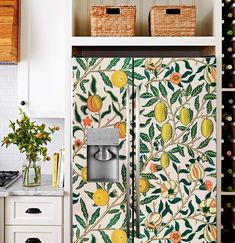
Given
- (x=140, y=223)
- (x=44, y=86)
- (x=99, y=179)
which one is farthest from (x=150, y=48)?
(x=140, y=223)

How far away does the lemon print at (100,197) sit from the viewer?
106 inches

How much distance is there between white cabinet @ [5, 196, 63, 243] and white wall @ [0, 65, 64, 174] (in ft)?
2.19

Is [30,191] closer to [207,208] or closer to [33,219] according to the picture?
[33,219]

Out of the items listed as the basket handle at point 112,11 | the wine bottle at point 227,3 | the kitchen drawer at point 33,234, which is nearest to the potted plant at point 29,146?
the kitchen drawer at point 33,234

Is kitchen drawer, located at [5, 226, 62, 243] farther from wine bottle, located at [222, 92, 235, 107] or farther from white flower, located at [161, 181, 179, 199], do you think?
wine bottle, located at [222, 92, 235, 107]

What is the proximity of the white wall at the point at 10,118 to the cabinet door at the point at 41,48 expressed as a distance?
37cm

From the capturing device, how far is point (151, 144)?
2693mm

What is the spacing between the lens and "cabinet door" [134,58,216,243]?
8.82ft

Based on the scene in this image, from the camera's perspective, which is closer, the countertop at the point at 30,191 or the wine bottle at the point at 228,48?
the countertop at the point at 30,191

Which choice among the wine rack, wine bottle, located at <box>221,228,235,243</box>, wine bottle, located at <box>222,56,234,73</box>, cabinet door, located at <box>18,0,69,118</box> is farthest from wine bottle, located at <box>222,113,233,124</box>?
cabinet door, located at <box>18,0,69,118</box>

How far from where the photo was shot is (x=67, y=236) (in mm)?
2812

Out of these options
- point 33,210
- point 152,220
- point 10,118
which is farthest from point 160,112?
point 10,118

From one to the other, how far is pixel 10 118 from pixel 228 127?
1684mm

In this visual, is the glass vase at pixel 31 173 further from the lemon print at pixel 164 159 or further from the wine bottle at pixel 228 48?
the wine bottle at pixel 228 48
